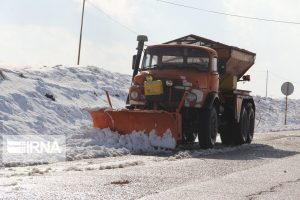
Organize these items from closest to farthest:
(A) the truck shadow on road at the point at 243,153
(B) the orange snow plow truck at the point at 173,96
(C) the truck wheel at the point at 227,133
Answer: (A) the truck shadow on road at the point at 243,153 < (B) the orange snow plow truck at the point at 173,96 < (C) the truck wheel at the point at 227,133

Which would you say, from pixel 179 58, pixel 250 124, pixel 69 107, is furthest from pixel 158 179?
pixel 69 107

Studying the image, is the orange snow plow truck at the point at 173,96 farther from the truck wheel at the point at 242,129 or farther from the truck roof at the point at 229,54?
the truck wheel at the point at 242,129

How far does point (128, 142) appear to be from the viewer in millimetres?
12281

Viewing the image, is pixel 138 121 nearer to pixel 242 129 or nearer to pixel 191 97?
pixel 191 97

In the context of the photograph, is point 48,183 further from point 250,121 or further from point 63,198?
point 250,121

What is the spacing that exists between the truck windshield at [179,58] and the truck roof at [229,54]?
1.79 meters

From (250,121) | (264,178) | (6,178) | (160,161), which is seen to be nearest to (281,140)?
(250,121)

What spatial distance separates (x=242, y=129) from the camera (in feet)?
53.0

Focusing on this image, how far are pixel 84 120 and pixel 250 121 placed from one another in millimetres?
5650

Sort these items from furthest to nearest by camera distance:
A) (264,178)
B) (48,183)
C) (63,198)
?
1. (264,178)
2. (48,183)
3. (63,198)

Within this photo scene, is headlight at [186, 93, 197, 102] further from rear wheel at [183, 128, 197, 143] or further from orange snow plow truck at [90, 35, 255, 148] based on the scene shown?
rear wheel at [183, 128, 197, 143]

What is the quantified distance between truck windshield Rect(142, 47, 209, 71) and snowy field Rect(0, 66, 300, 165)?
1964mm

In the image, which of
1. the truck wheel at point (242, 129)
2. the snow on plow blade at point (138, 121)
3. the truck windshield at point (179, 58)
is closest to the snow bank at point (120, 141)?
the snow on plow blade at point (138, 121)

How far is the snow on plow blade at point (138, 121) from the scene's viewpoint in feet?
40.4
